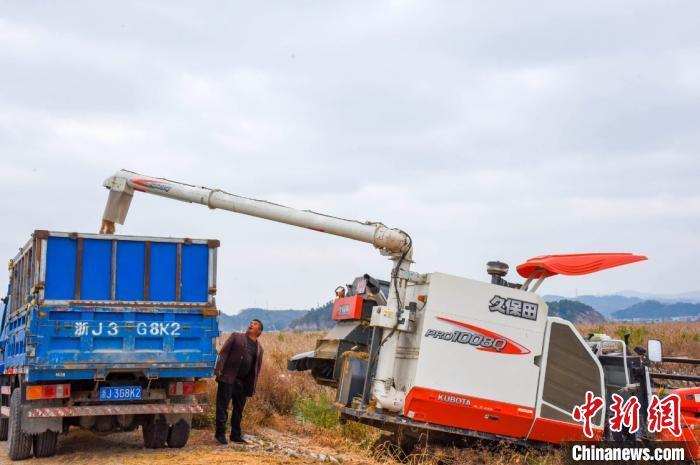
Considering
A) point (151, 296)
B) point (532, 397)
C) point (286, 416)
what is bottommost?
point (286, 416)

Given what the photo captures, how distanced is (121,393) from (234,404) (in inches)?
69.2

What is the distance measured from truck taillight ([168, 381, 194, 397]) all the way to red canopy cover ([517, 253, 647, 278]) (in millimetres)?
4872

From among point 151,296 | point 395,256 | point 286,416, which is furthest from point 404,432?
point 286,416

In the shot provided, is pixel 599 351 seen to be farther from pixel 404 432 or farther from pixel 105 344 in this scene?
pixel 105 344

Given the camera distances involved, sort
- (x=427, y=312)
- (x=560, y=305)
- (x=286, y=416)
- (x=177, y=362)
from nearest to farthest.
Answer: (x=427, y=312) < (x=177, y=362) < (x=286, y=416) < (x=560, y=305)

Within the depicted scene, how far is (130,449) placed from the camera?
40.4 feet

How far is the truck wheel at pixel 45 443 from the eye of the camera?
11633 millimetres

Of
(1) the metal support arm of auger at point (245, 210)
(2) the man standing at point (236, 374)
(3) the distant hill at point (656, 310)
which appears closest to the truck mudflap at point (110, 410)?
(2) the man standing at point (236, 374)

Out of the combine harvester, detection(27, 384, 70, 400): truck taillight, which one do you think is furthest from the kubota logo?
detection(27, 384, 70, 400): truck taillight

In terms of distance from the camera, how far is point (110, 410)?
11.5 meters

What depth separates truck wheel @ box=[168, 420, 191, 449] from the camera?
480 inches

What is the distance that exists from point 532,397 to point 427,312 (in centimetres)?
173

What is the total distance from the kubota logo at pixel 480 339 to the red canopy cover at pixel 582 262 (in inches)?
46.3

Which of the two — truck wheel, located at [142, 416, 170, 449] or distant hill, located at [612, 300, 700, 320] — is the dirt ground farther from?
distant hill, located at [612, 300, 700, 320]
